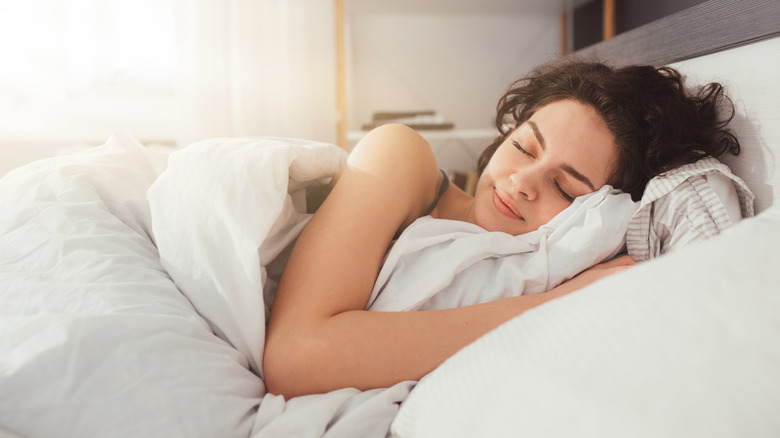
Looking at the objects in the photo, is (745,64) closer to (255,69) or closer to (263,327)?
(263,327)

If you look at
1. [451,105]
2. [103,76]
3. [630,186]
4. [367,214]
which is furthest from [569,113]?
[103,76]

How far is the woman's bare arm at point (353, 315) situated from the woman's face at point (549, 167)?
0.17m

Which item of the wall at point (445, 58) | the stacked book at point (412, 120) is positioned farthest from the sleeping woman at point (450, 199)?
the wall at point (445, 58)

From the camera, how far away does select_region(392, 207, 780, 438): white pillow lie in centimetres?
30

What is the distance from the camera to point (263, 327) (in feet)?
1.87

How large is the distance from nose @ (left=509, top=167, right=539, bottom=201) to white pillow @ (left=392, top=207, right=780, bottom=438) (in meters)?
0.39

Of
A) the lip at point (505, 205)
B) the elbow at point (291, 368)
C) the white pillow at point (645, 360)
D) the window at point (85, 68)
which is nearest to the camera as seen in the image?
the white pillow at point (645, 360)

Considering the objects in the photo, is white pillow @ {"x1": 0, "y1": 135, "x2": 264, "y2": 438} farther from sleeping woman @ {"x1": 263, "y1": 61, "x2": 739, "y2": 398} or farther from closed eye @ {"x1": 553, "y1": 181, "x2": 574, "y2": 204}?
closed eye @ {"x1": 553, "y1": 181, "x2": 574, "y2": 204}

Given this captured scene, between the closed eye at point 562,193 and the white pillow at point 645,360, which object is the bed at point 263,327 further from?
the closed eye at point 562,193

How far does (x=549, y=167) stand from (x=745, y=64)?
33cm

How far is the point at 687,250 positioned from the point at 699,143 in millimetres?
507

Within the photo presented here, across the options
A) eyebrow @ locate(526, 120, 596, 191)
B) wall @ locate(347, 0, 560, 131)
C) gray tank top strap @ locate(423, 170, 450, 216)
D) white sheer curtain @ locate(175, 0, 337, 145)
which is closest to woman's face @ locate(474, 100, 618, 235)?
eyebrow @ locate(526, 120, 596, 191)

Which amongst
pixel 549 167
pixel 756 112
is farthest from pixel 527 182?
pixel 756 112

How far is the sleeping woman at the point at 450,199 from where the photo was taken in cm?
57
